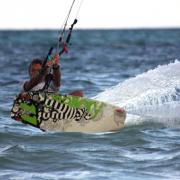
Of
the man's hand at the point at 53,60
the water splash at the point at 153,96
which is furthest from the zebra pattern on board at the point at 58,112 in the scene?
the water splash at the point at 153,96

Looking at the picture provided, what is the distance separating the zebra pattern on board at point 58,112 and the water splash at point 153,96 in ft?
4.11

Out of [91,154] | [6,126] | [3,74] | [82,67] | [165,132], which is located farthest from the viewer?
[82,67]

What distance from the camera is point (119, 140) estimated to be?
13414 millimetres

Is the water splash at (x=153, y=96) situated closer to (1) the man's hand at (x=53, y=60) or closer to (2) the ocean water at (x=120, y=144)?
(2) the ocean water at (x=120, y=144)

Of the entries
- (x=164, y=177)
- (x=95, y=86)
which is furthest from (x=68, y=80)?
(x=164, y=177)

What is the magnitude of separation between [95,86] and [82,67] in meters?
11.2

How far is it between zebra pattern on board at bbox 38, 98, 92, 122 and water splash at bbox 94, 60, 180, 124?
4.11 feet

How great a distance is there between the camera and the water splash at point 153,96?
49.8ft

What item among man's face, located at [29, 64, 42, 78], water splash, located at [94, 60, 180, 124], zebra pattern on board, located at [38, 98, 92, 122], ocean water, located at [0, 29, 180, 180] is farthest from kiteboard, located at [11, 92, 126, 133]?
water splash, located at [94, 60, 180, 124]

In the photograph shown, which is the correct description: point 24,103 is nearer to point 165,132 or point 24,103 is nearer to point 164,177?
point 165,132

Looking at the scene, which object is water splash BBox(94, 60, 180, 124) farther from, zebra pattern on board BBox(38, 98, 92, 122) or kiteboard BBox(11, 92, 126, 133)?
zebra pattern on board BBox(38, 98, 92, 122)

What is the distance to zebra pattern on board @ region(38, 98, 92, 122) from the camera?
13.9 metres

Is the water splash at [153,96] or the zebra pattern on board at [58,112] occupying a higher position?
the water splash at [153,96]

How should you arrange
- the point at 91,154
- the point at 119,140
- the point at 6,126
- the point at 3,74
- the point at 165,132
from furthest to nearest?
the point at 3,74
the point at 6,126
the point at 165,132
the point at 119,140
the point at 91,154
